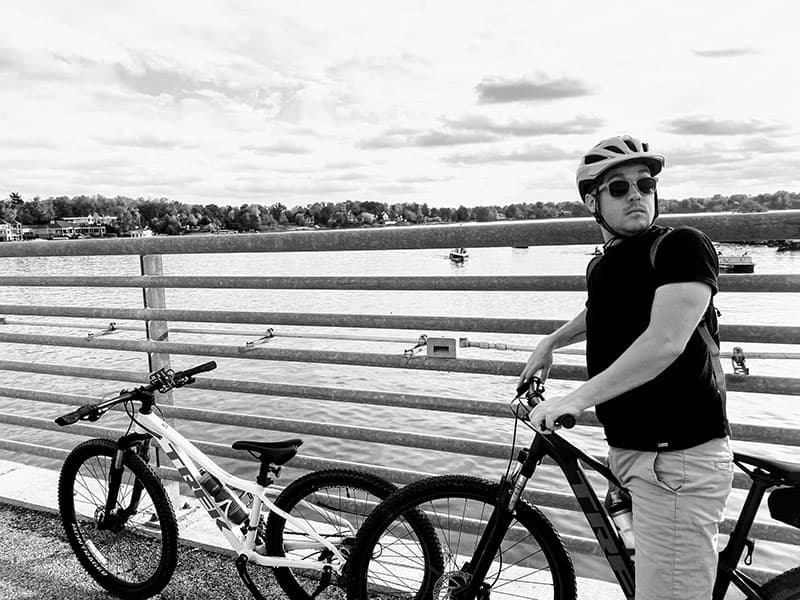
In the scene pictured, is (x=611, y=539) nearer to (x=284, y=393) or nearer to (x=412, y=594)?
(x=412, y=594)

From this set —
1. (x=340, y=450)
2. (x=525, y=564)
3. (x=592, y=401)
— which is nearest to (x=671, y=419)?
(x=592, y=401)

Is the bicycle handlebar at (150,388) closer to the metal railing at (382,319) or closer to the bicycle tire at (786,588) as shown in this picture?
the metal railing at (382,319)

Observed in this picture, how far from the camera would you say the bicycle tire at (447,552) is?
8.14ft

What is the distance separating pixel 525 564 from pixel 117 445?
2.10 m

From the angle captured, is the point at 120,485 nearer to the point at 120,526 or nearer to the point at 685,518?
the point at 120,526

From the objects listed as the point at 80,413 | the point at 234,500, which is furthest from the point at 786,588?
the point at 80,413

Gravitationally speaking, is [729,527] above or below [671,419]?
below

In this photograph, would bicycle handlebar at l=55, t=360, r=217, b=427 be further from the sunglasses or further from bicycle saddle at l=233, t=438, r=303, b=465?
the sunglasses

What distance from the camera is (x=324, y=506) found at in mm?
3031

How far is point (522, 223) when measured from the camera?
2969mm

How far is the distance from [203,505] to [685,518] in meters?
2.18

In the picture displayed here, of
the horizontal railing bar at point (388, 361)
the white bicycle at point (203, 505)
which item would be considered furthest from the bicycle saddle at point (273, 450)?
the horizontal railing bar at point (388, 361)

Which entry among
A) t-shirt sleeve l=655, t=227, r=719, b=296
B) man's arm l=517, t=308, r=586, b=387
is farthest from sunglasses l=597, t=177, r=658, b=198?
man's arm l=517, t=308, r=586, b=387

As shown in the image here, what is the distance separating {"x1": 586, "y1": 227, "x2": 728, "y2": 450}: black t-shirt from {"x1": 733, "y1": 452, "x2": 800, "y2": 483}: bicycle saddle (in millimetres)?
184
